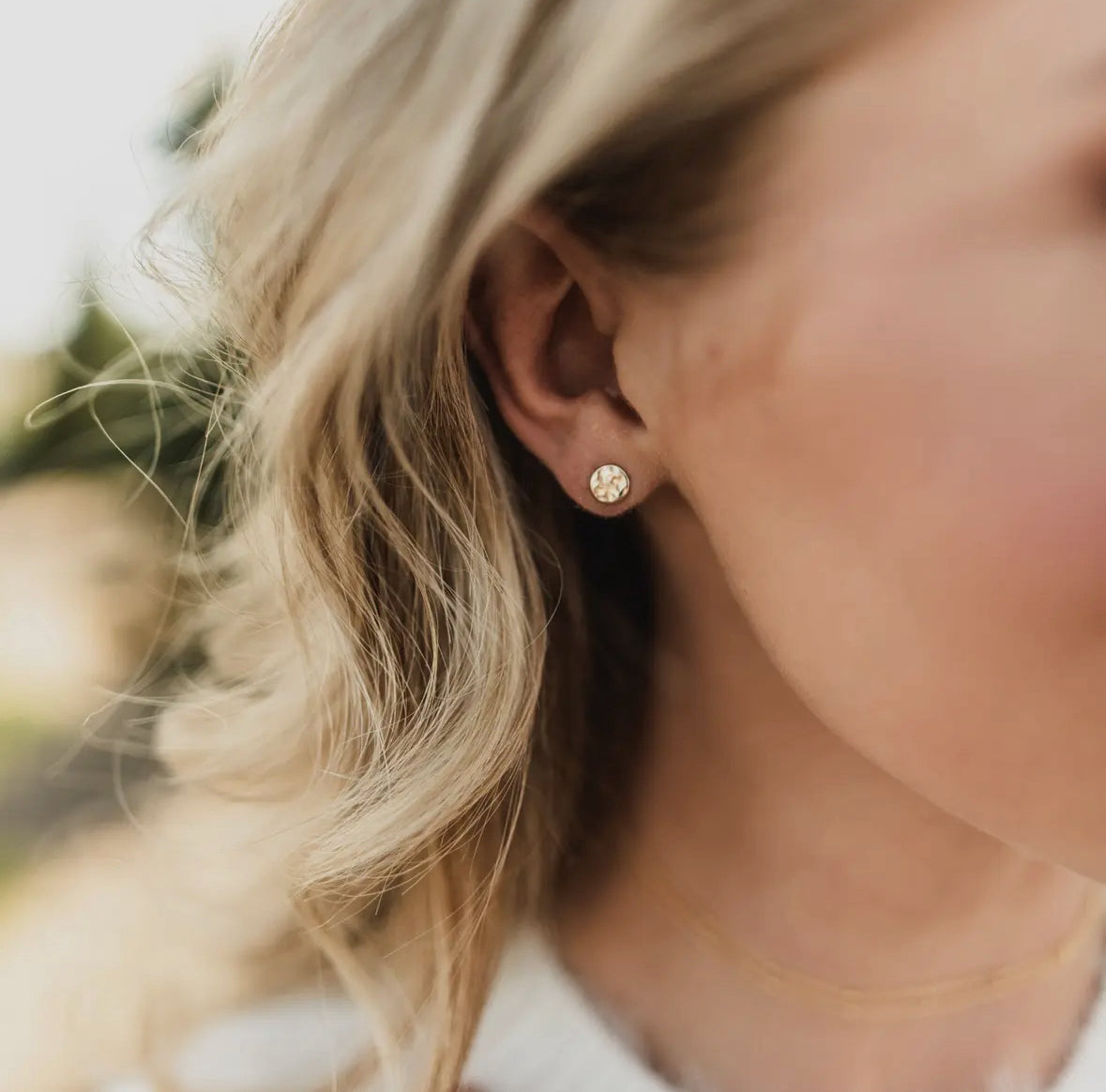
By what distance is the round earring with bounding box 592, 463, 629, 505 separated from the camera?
0.53m

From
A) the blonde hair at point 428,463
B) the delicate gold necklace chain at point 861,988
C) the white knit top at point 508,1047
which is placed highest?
the blonde hair at point 428,463

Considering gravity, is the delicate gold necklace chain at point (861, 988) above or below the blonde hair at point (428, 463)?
below

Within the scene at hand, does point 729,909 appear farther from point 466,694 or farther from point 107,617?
point 107,617

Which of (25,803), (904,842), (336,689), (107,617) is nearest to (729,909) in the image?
(904,842)

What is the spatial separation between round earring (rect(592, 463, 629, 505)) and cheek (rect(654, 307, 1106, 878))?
0.12ft

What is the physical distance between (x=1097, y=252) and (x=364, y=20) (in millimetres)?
345

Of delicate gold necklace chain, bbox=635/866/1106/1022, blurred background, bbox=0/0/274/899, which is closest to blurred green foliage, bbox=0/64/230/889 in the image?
blurred background, bbox=0/0/274/899

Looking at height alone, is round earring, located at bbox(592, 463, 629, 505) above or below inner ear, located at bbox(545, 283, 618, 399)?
below

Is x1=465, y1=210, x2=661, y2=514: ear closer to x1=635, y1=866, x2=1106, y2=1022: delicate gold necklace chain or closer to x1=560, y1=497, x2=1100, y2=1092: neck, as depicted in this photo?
x1=560, y1=497, x2=1100, y2=1092: neck

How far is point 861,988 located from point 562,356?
1.31 feet

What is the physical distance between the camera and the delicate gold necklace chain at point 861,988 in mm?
638

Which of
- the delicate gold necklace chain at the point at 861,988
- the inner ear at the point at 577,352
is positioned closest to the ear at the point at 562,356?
the inner ear at the point at 577,352

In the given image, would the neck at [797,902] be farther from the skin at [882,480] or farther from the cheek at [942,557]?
the cheek at [942,557]

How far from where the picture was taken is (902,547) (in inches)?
18.1
